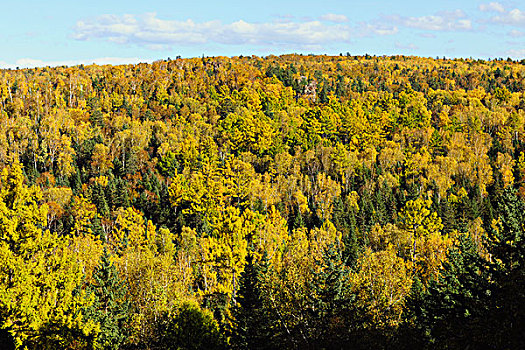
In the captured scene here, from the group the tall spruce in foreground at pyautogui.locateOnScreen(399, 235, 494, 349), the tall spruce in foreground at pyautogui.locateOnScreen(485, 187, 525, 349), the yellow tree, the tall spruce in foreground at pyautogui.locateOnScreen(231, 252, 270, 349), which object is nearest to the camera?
the tall spruce in foreground at pyautogui.locateOnScreen(485, 187, 525, 349)

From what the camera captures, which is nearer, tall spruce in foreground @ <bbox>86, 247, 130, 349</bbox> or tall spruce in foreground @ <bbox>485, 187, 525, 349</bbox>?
tall spruce in foreground @ <bbox>485, 187, 525, 349</bbox>

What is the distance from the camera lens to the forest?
2150 centimetres

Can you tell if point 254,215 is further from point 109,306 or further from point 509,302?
point 509,302

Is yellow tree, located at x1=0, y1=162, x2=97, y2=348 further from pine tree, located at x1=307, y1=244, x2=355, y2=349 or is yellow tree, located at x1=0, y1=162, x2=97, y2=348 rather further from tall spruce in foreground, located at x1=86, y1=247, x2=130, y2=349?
pine tree, located at x1=307, y1=244, x2=355, y2=349

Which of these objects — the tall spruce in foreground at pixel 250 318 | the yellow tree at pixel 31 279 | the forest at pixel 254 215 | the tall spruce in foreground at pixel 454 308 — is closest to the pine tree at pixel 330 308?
the forest at pixel 254 215

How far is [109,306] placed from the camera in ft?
114

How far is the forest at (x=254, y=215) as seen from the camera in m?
21.5

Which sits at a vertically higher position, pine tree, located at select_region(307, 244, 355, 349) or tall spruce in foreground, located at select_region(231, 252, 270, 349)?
pine tree, located at select_region(307, 244, 355, 349)

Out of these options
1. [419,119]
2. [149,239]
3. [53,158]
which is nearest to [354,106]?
[419,119]

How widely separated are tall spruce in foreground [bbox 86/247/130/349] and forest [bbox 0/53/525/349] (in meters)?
0.15

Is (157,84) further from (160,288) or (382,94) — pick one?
(160,288)

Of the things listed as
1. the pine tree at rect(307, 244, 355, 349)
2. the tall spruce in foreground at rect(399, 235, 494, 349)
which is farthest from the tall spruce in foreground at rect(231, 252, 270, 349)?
the tall spruce in foreground at rect(399, 235, 494, 349)

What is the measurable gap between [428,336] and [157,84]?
170 m

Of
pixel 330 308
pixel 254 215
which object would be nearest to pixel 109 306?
pixel 330 308
